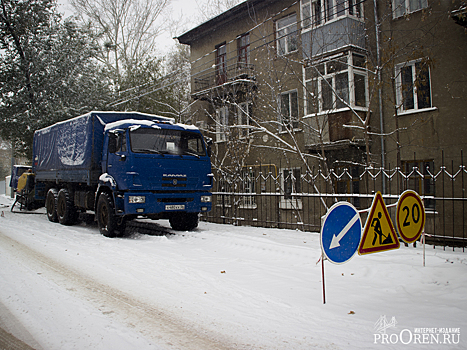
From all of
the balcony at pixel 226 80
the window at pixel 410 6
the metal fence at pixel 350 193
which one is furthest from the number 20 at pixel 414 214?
the balcony at pixel 226 80

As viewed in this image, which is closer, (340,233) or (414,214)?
(340,233)

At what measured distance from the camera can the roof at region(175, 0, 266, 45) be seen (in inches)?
729

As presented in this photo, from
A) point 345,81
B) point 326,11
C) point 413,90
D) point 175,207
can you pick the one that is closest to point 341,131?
point 345,81

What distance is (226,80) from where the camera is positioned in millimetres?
19531

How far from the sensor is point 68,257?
7.31m

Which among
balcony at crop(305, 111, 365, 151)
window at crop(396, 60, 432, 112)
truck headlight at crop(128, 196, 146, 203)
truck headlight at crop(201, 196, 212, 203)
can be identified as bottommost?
truck headlight at crop(201, 196, 212, 203)

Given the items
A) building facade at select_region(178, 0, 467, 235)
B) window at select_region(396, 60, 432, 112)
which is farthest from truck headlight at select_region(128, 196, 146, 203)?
window at select_region(396, 60, 432, 112)

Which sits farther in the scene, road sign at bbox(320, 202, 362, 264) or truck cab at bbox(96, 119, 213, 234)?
truck cab at bbox(96, 119, 213, 234)

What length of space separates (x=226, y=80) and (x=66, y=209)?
34.5 feet

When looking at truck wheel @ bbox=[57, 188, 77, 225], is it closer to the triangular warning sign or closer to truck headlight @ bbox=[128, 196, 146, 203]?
truck headlight @ bbox=[128, 196, 146, 203]

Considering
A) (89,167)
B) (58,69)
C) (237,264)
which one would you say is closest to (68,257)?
(237,264)

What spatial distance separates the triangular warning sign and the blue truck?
586cm

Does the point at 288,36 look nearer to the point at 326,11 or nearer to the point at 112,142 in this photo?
the point at 326,11

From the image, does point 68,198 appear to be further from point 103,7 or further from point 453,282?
point 103,7
